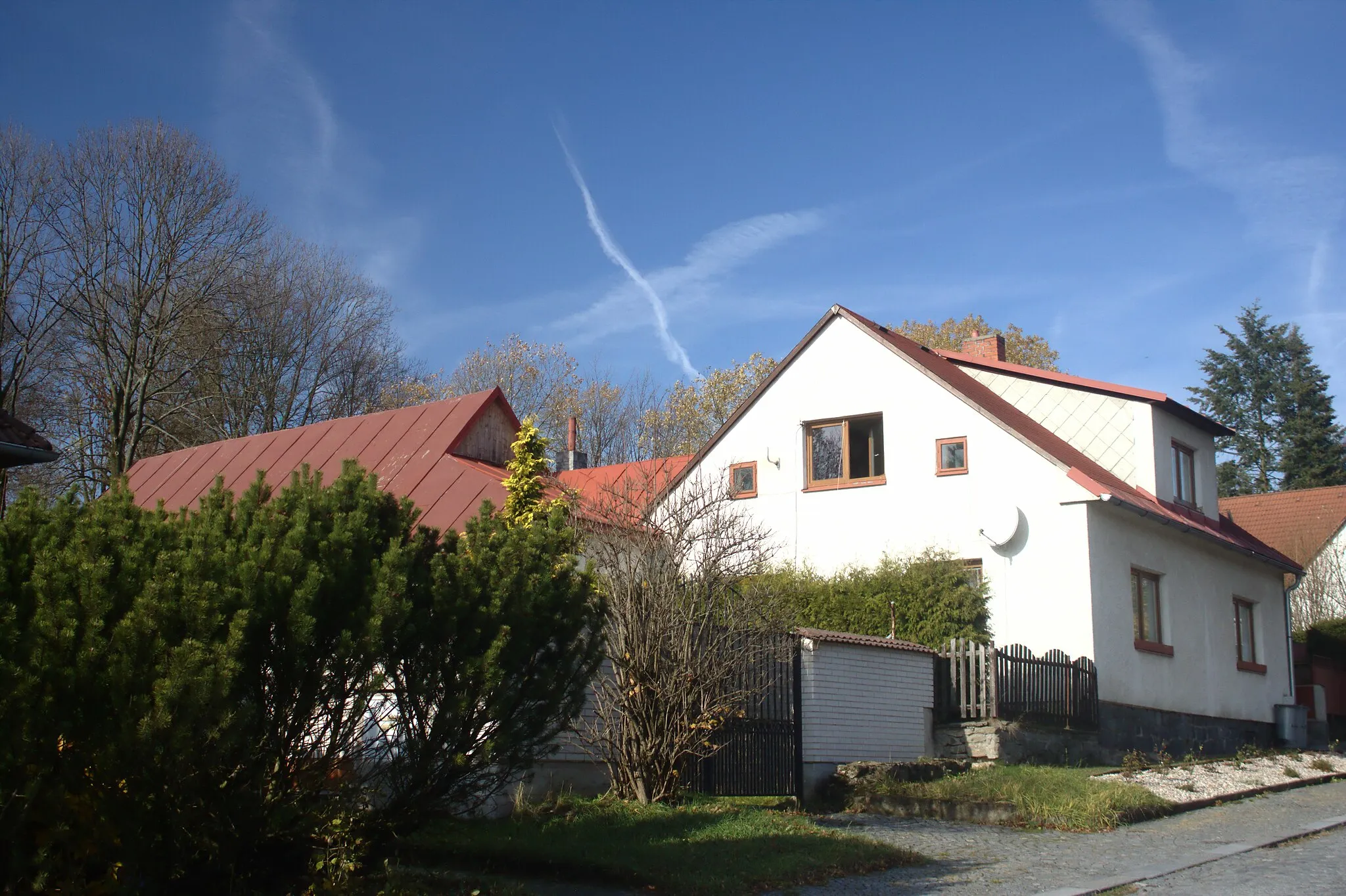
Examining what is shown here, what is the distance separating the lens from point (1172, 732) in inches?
751

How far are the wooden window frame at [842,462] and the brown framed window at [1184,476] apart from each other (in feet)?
17.8

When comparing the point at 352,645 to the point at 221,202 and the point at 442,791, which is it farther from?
the point at 221,202

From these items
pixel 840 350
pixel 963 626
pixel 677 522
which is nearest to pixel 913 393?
pixel 840 350

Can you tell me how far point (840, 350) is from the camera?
21.0 metres

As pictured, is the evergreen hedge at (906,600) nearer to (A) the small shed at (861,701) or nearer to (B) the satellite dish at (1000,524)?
(B) the satellite dish at (1000,524)

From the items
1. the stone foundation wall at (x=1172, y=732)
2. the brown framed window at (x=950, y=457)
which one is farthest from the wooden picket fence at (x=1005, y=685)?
the brown framed window at (x=950, y=457)

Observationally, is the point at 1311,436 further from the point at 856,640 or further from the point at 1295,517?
the point at 856,640

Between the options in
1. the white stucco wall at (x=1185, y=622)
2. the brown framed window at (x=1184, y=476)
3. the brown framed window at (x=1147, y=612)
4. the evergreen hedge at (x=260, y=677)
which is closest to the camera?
the evergreen hedge at (x=260, y=677)

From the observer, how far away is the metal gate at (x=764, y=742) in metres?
11.8

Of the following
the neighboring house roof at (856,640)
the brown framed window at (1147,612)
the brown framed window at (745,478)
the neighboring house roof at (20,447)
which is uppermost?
the brown framed window at (745,478)

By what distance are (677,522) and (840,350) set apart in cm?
1059

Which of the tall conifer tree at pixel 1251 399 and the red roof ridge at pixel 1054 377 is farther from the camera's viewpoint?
the tall conifer tree at pixel 1251 399

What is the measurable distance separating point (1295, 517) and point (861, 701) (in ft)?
92.0

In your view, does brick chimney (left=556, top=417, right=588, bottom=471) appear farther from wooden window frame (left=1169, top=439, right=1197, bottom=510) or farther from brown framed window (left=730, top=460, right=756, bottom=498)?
wooden window frame (left=1169, top=439, right=1197, bottom=510)
